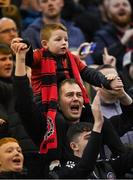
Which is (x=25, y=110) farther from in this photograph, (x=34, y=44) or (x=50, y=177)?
(x=34, y=44)

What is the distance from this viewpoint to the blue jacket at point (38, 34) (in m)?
9.45

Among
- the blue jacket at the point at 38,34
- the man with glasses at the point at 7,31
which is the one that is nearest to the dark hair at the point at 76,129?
the man with glasses at the point at 7,31

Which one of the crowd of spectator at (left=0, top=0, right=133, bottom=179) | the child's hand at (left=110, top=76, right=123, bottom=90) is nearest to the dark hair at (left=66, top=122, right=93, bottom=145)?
the crowd of spectator at (left=0, top=0, right=133, bottom=179)

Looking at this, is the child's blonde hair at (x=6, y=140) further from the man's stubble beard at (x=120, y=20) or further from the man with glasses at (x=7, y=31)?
the man's stubble beard at (x=120, y=20)

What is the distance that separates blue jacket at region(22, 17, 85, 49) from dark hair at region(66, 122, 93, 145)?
240cm

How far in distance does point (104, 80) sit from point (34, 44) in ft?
7.89

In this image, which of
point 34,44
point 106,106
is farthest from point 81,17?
point 106,106

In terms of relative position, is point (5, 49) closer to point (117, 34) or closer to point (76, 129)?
point (76, 129)

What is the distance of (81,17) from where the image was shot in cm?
1123

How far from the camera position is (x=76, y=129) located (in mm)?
7008

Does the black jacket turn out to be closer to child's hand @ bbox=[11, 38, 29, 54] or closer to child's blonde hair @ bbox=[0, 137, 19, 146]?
child's blonde hair @ bbox=[0, 137, 19, 146]

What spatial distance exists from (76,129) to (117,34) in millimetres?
3831

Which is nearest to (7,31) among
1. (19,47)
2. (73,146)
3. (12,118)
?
(12,118)

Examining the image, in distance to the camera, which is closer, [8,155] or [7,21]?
[8,155]
